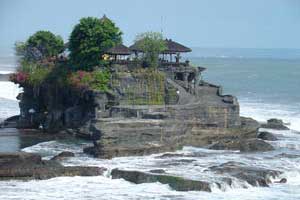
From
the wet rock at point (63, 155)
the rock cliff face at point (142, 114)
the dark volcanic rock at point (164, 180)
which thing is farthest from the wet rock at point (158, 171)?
the wet rock at point (63, 155)

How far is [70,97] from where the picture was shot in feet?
202

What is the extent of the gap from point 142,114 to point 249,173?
12.7 m

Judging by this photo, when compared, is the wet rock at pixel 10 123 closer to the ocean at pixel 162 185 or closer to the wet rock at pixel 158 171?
the ocean at pixel 162 185

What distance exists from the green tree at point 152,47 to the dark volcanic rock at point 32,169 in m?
19.5

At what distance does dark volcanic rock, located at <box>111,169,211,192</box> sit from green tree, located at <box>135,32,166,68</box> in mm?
20713

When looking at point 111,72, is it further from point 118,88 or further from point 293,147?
point 293,147

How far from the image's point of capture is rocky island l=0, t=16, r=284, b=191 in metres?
48.2

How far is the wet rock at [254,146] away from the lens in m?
50.9

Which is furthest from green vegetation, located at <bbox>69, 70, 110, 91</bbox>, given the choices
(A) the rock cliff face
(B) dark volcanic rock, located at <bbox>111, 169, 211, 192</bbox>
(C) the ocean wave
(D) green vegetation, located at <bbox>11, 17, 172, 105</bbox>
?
(C) the ocean wave

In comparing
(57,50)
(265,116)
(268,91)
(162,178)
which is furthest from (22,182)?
(268,91)

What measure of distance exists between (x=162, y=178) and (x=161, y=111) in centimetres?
1321

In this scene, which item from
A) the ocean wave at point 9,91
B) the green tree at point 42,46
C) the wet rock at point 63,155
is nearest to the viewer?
the wet rock at point 63,155

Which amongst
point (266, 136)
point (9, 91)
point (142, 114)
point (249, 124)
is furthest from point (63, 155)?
point (9, 91)

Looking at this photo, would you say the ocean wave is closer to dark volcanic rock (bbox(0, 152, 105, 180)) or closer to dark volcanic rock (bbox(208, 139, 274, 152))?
dark volcanic rock (bbox(208, 139, 274, 152))
